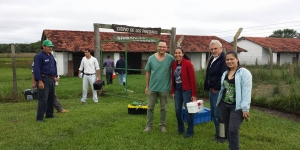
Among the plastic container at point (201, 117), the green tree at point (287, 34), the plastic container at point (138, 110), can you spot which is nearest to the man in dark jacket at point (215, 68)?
the plastic container at point (201, 117)

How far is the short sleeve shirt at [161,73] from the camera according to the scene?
16.9 ft

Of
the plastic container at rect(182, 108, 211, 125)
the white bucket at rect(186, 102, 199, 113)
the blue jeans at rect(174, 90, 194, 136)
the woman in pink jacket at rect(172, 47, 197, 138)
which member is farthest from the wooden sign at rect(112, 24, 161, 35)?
the white bucket at rect(186, 102, 199, 113)

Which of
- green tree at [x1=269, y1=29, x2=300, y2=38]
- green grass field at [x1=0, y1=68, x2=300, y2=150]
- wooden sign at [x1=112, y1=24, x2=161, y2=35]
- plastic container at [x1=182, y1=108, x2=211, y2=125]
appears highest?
green tree at [x1=269, y1=29, x2=300, y2=38]

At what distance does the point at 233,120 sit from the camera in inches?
149

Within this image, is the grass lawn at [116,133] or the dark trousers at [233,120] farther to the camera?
the grass lawn at [116,133]

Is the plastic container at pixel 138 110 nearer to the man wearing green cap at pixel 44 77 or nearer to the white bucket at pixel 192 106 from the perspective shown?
the man wearing green cap at pixel 44 77

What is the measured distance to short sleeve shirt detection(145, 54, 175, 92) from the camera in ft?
16.9

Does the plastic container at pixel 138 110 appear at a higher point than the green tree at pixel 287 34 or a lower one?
lower

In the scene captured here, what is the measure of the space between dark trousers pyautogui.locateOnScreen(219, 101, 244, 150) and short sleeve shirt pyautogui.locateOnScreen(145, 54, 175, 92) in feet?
4.77

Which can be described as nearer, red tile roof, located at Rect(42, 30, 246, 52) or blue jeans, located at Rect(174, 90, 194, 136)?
blue jeans, located at Rect(174, 90, 194, 136)

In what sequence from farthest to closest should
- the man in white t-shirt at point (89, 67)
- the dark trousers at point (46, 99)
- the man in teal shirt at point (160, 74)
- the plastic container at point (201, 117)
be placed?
the man in white t-shirt at point (89, 67) → the dark trousers at point (46, 99) → the plastic container at point (201, 117) → the man in teal shirt at point (160, 74)

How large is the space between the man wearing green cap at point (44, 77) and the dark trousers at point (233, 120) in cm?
409

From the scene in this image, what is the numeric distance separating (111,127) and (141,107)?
1.36 m

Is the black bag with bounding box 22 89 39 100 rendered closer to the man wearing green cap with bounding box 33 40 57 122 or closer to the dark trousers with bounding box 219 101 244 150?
the man wearing green cap with bounding box 33 40 57 122
